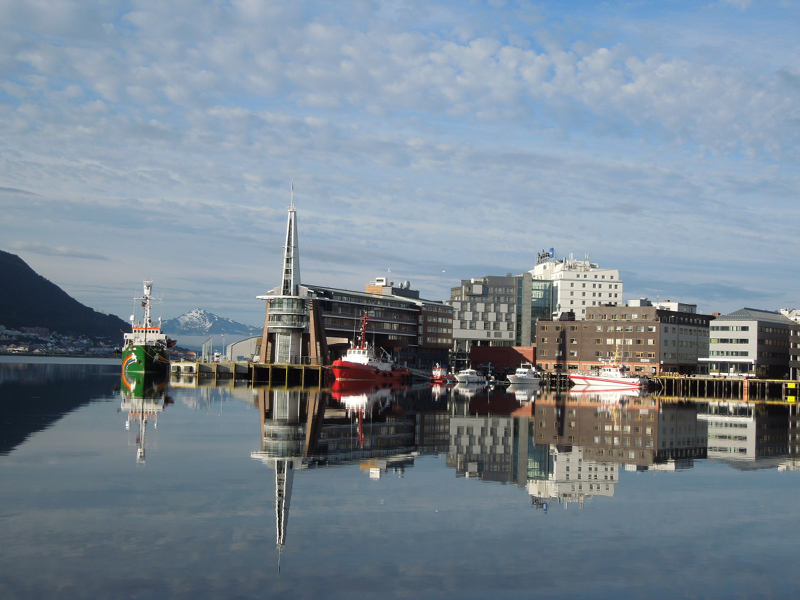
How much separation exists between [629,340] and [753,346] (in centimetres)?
2195

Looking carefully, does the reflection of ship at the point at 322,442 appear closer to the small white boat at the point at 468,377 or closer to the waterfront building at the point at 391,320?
the small white boat at the point at 468,377

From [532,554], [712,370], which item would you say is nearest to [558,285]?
[712,370]

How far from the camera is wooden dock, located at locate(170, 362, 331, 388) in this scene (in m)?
109

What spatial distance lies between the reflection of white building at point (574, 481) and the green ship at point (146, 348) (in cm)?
8564

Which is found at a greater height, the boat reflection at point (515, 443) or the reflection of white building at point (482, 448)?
the boat reflection at point (515, 443)

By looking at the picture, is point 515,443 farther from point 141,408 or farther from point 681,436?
point 141,408

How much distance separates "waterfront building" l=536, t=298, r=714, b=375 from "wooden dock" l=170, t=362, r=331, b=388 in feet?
184

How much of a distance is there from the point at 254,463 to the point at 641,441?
71.8ft

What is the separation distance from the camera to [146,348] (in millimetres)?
107312

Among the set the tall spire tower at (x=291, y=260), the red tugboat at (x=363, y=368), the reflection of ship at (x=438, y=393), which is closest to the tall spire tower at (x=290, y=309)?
the tall spire tower at (x=291, y=260)

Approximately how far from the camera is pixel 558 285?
607 ft

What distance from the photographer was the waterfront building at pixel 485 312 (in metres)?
172

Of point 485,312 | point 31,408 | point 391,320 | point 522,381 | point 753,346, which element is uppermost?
point 485,312

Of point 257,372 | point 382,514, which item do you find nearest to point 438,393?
point 257,372
